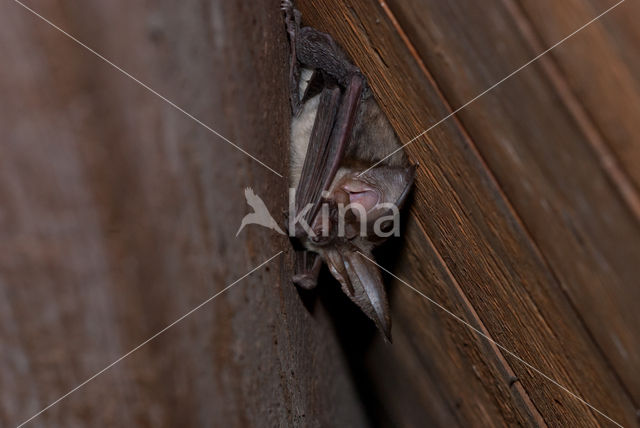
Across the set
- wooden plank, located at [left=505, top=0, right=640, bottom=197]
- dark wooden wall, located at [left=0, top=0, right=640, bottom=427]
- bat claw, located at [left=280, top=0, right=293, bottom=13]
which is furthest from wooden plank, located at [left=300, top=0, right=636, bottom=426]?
wooden plank, located at [left=505, top=0, right=640, bottom=197]

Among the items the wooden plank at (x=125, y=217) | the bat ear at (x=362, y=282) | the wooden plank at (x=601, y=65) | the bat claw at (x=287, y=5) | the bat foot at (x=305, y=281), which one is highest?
the bat claw at (x=287, y=5)

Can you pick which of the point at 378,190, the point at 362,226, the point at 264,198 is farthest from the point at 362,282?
the point at 264,198

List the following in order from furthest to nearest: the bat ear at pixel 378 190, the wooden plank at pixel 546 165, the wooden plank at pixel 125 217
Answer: the bat ear at pixel 378 190 < the wooden plank at pixel 546 165 < the wooden plank at pixel 125 217

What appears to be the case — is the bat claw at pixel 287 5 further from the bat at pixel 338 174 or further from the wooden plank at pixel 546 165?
the wooden plank at pixel 546 165

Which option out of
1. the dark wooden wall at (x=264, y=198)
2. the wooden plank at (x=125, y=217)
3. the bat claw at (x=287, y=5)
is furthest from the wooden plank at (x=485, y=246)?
the wooden plank at (x=125, y=217)

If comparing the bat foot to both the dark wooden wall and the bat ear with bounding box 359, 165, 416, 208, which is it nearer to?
the dark wooden wall

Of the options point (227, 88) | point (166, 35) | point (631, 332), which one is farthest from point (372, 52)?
point (631, 332)
